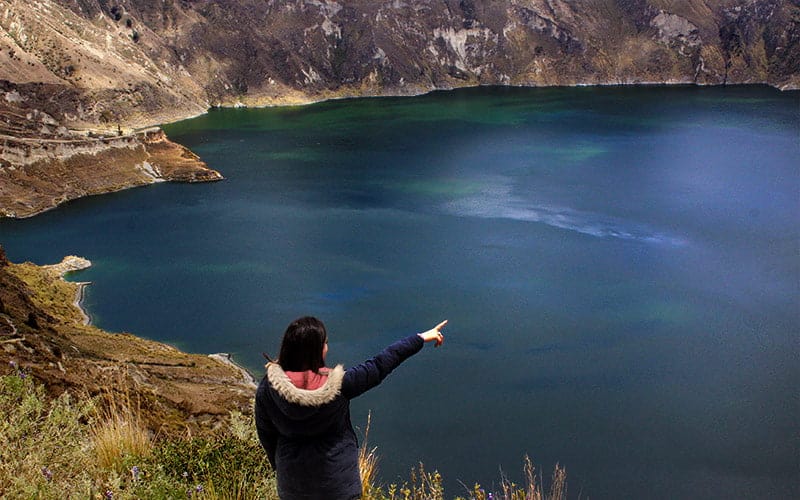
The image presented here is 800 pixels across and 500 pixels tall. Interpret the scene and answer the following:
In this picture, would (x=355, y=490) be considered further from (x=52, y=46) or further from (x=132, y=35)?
(x=132, y=35)

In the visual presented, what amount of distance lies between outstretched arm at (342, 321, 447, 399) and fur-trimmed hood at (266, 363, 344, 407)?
152 mm

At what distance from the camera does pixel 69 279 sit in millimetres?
41594

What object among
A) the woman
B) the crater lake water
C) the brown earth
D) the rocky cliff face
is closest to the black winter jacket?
the woman

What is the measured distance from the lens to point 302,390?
5.12 m

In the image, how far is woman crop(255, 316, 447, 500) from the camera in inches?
203

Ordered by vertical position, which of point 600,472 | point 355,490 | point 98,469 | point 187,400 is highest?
point 355,490

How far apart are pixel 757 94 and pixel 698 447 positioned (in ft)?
361

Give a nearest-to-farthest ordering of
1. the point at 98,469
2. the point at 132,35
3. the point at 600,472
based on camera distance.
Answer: the point at 98,469, the point at 600,472, the point at 132,35

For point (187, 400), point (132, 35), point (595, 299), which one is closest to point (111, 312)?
point (187, 400)

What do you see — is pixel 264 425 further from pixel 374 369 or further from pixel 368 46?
pixel 368 46

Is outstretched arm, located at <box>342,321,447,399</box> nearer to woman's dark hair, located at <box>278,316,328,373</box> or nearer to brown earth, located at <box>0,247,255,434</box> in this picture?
woman's dark hair, located at <box>278,316,328,373</box>

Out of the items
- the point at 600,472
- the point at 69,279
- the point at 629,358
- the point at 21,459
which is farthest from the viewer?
the point at 69,279

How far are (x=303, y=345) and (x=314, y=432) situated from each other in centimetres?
70

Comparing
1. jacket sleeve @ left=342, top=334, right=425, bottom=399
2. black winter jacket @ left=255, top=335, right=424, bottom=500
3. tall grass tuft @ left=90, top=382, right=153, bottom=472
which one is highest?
jacket sleeve @ left=342, top=334, right=425, bottom=399
